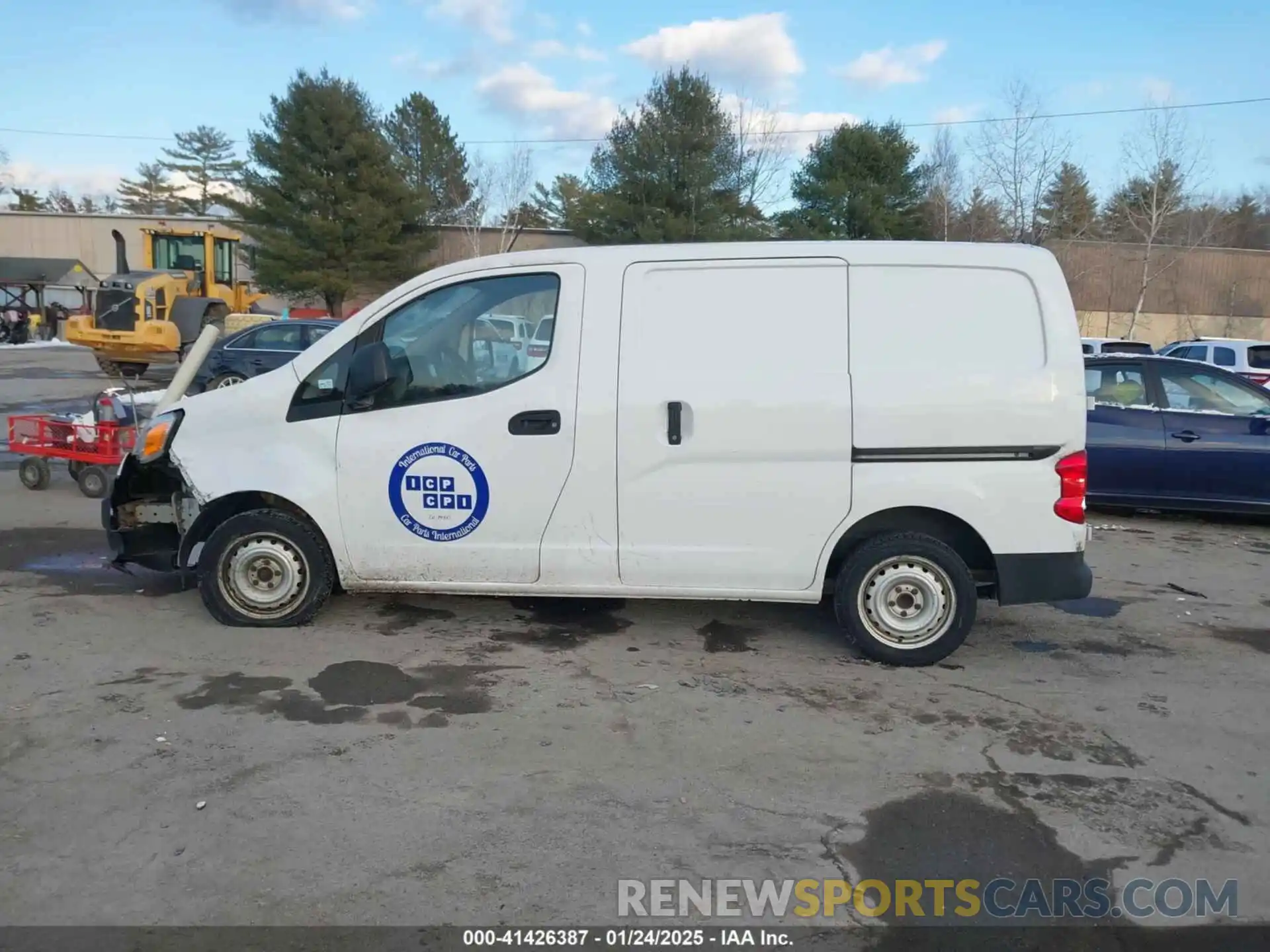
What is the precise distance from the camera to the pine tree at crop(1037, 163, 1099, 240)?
32.0 m

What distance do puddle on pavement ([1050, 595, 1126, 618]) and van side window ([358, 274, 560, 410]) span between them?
3859mm

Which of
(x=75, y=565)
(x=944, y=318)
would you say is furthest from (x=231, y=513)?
(x=944, y=318)

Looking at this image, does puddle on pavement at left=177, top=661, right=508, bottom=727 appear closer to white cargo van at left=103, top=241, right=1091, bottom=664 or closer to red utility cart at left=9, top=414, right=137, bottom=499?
white cargo van at left=103, top=241, right=1091, bottom=664

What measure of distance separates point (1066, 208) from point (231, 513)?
1371 inches

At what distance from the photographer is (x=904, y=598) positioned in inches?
209

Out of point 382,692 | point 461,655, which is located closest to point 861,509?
point 461,655

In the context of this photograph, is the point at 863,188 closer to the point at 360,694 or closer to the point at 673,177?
the point at 673,177

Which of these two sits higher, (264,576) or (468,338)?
(468,338)

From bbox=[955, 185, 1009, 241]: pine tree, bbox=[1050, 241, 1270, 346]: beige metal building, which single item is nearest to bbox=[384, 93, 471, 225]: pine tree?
bbox=[955, 185, 1009, 241]: pine tree

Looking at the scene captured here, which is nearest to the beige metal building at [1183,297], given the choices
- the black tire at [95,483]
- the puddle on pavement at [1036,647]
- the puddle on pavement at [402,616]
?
the puddle on pavement at [1036,647]

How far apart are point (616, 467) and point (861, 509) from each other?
1.31 meters

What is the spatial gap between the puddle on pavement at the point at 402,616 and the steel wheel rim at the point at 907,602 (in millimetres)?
2531

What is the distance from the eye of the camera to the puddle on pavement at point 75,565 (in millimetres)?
6527

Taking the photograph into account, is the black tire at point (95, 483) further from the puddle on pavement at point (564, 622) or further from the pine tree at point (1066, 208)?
the pine tree at point (1066, 208)
